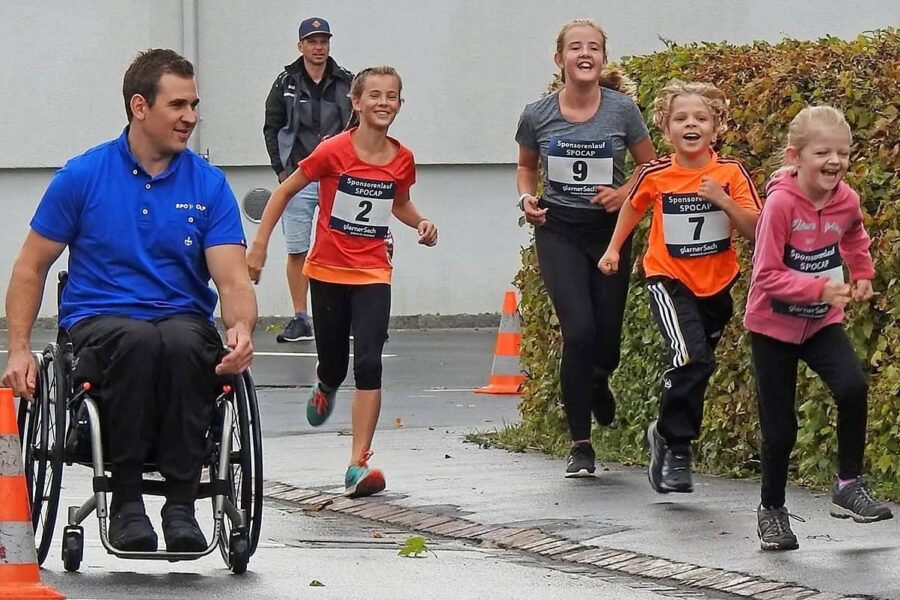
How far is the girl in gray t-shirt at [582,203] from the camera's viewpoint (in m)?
9.08

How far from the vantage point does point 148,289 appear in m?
6.95

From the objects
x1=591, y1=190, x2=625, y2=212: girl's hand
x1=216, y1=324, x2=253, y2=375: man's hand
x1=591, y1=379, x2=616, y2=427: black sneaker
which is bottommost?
x1=591, y1=379, x2=616, y2=427: black sneaker

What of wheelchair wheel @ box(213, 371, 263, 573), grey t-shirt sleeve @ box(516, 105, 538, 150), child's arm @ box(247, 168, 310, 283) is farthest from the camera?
grey t-shirt sleeve @ box(516, 105, 538, 150)

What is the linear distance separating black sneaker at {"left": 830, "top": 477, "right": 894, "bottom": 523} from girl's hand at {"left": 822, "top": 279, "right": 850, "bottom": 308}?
28.7 inches

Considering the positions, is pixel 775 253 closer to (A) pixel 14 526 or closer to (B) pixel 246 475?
(B) pixel 246 475

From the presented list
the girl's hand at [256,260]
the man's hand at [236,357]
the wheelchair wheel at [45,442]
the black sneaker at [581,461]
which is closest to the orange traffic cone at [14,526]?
the wheelchair wheel at [45,442]

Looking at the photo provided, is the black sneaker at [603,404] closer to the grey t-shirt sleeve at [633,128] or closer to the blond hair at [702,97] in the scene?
the grey t-shirt sleeve at [633,128]

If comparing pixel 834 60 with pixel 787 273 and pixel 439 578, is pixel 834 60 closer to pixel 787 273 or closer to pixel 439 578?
pixel 787 273

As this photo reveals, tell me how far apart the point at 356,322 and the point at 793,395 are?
2.23 metres

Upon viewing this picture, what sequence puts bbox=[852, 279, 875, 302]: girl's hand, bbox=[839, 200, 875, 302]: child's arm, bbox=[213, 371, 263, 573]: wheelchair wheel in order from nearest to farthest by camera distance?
bbox=[213, 371, 263, 573]: wheelchair wheel
bbox=[852, 279, 875, 302]: girl's hand
bbox=[839, 200, 875, 302]: child's arm

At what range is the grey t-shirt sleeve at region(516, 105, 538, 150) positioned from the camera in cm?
927

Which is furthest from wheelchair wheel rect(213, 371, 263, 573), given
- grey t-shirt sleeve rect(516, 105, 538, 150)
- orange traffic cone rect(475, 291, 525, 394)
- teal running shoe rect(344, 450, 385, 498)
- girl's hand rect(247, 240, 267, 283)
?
orange traffic cone rect(475, 291, 525, 394)

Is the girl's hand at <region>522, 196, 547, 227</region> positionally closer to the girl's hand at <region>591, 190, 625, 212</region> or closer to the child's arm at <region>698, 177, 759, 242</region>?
the girl's hand at <region>591, 190, 625, 212</region>

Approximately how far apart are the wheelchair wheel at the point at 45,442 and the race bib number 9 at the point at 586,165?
2970 millimetres
